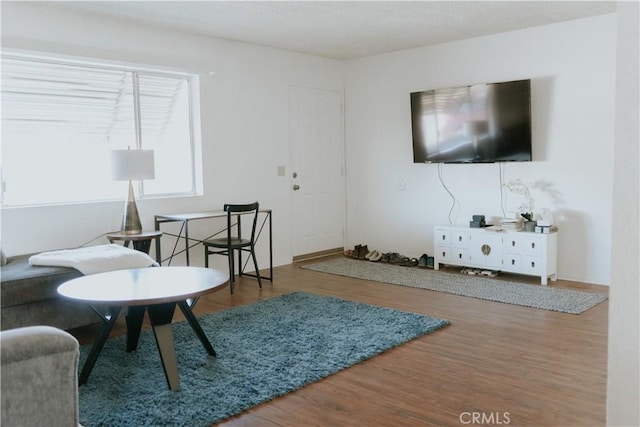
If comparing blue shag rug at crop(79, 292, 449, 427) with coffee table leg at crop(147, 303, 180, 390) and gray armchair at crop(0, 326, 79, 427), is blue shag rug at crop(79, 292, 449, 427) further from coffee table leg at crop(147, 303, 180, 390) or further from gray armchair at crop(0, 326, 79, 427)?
gray armchair at crop(0, 326, 79, 427)

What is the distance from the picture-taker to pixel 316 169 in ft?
21.9

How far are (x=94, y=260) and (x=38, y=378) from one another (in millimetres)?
2160

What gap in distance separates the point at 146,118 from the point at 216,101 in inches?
29.0

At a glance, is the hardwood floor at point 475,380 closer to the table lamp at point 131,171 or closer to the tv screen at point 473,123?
the table lamp at point 131,171

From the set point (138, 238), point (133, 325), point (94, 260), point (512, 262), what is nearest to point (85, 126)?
point (138, 238)

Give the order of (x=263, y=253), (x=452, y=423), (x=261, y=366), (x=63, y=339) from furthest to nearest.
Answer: (x=263, y=253), (x=261, y=366), (x=452, y=423), (x=63, y=339)

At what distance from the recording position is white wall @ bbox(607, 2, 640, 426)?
1302 mm

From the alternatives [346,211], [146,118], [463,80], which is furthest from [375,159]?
[146,118]

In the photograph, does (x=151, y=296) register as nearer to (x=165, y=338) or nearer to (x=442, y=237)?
(x=165, y=338)

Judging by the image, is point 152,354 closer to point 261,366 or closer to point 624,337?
point 261,366

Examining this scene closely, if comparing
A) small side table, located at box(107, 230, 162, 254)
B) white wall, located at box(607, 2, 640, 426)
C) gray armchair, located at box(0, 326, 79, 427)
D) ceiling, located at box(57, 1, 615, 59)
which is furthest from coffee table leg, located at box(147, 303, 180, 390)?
ceiling, located at box(57, 1, 615, 59)

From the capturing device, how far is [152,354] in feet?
10.9

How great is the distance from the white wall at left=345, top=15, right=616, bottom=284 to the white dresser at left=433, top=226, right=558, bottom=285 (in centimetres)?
34

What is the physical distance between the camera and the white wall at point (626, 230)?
4.27 feet
